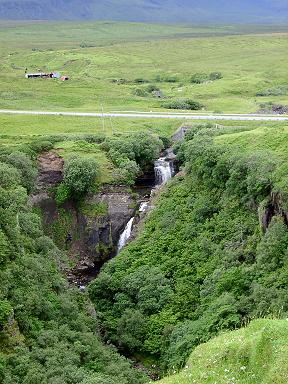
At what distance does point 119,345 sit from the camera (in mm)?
48688

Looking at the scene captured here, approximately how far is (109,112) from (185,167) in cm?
3311

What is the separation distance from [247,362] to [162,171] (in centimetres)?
5003

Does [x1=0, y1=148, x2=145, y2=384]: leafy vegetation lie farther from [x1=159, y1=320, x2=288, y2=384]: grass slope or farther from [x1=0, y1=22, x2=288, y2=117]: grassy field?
[x1=0, y1=22, x2=288, y2=117]: grassy field

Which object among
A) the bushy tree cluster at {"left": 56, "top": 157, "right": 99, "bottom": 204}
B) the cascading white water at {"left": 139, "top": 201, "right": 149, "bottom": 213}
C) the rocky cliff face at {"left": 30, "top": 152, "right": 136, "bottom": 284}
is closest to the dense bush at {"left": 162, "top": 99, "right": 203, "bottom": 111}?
the bushy tree cluster at {"left": 56, "top": 157, "right": 99, "bottom": 204}

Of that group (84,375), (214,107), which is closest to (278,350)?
(84,375)

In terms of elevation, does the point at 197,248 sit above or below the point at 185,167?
below

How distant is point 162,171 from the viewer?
72.1 m

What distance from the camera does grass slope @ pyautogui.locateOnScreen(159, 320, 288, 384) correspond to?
21.6 meters

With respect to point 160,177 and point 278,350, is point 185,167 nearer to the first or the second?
point 160,177

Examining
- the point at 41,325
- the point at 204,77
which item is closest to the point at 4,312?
the point at 41,325

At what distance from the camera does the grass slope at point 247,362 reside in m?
21.6

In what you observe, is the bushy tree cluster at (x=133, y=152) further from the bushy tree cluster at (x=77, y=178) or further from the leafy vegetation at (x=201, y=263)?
the leafy vegetation at (x=201, y=263)

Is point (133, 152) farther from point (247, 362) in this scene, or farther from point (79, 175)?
point (247, 362)

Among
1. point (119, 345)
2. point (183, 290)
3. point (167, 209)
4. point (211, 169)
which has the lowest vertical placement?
point (119, 345)
